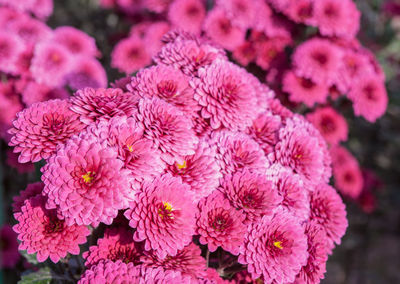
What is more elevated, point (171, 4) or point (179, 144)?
point (179, 144)

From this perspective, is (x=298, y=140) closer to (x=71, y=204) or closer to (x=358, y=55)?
(x=71, y=204)

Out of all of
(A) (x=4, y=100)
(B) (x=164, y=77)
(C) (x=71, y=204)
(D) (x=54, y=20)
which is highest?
(B) (x=164, y=77)

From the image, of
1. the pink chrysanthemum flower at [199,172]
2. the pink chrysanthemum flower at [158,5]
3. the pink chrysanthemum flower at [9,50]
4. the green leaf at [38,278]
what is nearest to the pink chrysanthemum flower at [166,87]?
the pink chrysanthemum flower at [199,172]

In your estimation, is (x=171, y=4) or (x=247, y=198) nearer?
(x=247, y=198)

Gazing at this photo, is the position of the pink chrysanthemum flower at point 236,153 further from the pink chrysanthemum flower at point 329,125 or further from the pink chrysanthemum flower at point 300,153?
the pink chrysanthemum flower at point 329,125

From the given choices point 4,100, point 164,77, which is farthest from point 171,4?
point 164,77

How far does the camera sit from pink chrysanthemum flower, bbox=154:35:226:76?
3.46 ft

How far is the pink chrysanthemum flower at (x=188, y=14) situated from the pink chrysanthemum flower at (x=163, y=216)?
1.23m

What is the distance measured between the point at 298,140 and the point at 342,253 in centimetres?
178

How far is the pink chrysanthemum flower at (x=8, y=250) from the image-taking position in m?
1.47

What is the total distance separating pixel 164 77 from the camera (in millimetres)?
966

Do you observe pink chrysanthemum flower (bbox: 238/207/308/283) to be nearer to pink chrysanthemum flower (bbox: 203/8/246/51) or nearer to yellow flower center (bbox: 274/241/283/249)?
yellow flower center (bbox: 274/241/283/249)

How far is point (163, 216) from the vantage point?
0.79m

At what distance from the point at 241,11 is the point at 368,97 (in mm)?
675
